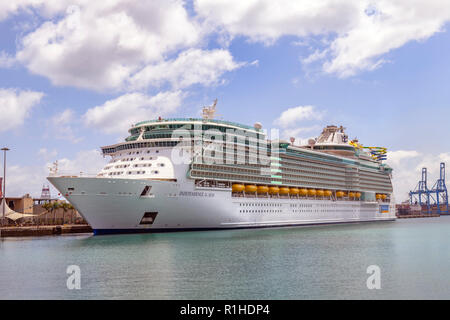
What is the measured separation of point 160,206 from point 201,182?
6.02m

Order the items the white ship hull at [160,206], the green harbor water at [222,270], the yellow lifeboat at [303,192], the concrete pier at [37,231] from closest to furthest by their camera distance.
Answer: the green harbor water at [222,270] < the white ship hull at [160,206] < the concrete pier at [37,231] < the yellow lifeboat at [303,192]

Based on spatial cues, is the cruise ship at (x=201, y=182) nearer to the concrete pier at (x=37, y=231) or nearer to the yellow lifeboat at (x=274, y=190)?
the yellow lifeboat at (x=274, y=190)

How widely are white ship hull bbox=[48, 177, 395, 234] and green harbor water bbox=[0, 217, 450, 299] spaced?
4.02 meters

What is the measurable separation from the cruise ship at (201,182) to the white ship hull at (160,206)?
0.29 feet

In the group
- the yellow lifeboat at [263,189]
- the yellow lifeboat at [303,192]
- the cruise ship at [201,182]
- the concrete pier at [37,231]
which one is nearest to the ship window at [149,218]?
the cruise ship at [201,182]

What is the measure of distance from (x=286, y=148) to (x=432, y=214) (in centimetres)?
14945

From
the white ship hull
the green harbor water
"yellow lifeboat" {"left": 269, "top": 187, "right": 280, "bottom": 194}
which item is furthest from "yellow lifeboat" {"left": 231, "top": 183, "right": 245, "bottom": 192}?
the green harbor water

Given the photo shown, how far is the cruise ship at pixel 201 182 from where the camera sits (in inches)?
1570

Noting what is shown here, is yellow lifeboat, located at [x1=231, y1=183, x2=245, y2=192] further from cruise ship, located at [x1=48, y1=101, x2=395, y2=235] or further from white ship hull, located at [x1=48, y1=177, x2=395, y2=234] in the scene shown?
white ship hull, located at [x1=48, y1=177, x2=395, y2=234]

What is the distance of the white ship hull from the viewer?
3916 centimetres

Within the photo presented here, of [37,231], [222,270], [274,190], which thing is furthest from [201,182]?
[222,270]

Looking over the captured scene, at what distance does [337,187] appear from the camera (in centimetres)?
7406
